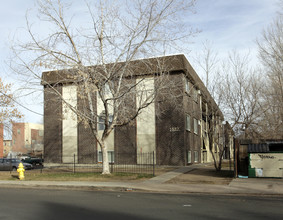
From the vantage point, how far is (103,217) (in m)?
7.73

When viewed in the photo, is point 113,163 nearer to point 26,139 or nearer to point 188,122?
point 188,122

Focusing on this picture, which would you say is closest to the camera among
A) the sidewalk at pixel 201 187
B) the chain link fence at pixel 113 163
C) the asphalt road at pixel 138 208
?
the asphalt road at pixel 138 208

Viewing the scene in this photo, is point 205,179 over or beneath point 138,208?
beneath

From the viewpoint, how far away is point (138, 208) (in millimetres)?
8969

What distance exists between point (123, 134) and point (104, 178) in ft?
34.1

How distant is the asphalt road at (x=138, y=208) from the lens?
7832mm

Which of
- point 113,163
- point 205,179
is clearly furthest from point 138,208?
point 113,163

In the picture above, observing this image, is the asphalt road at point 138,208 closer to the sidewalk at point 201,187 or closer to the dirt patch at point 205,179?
the sidewalk at point 201,187

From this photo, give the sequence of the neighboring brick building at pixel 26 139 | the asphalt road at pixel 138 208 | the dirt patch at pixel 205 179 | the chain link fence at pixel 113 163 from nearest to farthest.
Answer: the asphalt road at pixel 138 208 < the dirt patch at pixel 205 179 < the chain link fence at pixel 113 163 < the neighboring brick building at pixel 26 139

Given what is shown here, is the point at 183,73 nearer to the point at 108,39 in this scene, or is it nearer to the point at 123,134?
the point at 123,134

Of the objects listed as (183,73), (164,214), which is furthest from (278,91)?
(164,214)

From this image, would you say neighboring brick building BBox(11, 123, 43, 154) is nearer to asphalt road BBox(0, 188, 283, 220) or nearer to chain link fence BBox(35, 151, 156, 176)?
chain link fence BBox(35, 151, 156, 176)

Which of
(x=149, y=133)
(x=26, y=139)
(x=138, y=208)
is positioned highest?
(x=149, y=133)

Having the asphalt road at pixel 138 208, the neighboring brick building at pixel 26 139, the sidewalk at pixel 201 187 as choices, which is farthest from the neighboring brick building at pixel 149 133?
the neighboring brick building at pixel 26 139
